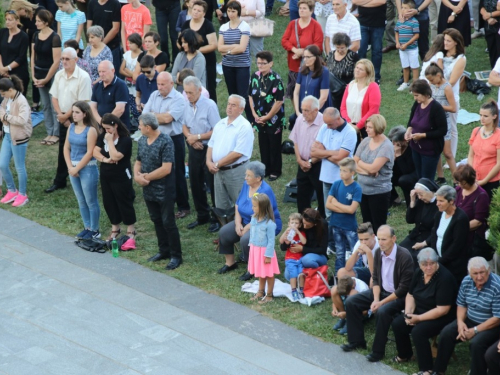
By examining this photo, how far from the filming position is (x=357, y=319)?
352 inches

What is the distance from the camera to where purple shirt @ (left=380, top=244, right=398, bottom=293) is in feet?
29.6

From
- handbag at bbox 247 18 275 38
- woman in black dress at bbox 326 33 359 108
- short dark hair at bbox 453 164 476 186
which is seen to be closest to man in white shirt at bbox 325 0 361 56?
woman in black dress at bbox 326 33 359 108

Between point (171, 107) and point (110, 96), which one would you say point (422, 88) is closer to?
point (171, 107)

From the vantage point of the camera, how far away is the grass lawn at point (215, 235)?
953 cm

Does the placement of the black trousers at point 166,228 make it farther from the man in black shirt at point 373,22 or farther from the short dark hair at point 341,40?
the man in black shirt at point 373,22

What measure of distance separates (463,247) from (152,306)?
140 inches

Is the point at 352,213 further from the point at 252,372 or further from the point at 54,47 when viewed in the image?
the point at 54,47

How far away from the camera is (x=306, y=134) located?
1123 centimetres

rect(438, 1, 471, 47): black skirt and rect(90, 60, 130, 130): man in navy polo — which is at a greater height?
rect(438, 1, 471, 47): black skirt

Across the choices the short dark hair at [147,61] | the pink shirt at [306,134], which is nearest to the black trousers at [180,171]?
the short dark hair at [147,61]

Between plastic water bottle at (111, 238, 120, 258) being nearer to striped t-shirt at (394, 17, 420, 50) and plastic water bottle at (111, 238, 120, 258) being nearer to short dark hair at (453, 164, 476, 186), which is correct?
short dark hair at (453, 164, 476, 186)

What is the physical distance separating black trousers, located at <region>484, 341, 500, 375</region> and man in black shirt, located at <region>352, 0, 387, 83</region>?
8.16m

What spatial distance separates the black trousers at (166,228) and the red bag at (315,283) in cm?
183

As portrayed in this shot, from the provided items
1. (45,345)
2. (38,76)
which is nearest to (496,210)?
(45,345)
